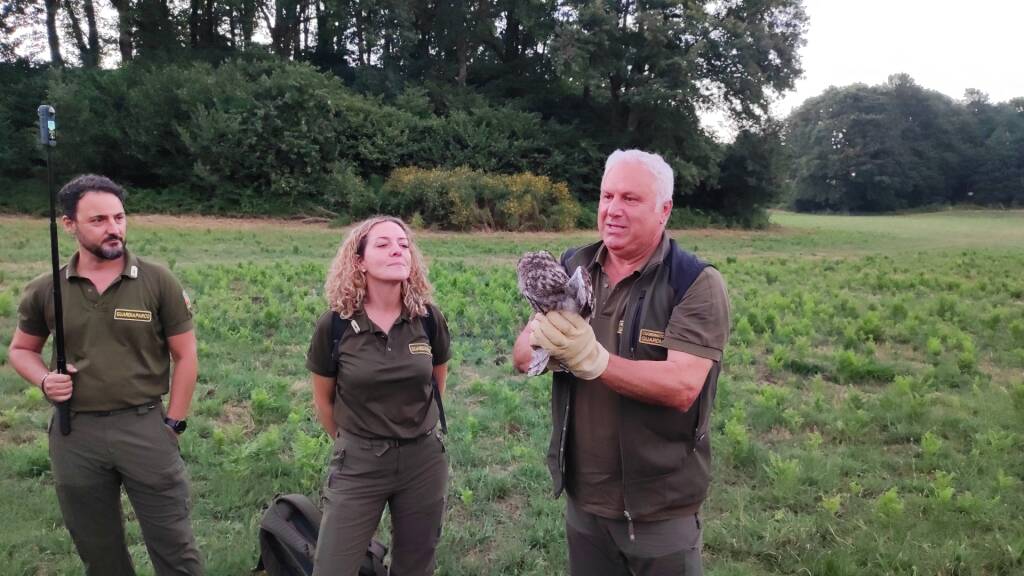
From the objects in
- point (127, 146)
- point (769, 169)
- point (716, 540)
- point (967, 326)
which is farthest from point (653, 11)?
point (716, 540)

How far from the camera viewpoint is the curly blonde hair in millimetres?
3404

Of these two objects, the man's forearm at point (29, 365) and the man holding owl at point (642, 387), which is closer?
the man holding owl at point (642, 387)

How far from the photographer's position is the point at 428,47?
36.8 m

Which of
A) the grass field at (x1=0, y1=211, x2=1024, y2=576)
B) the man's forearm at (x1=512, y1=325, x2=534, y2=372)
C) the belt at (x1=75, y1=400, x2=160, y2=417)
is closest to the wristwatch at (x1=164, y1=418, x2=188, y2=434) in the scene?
the belt at (x1=75, y1=400, x2=160, y2=417)

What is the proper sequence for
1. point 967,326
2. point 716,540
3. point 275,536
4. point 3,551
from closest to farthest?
point 275,536 < point 3,551 < point 716,540 < point 967,326

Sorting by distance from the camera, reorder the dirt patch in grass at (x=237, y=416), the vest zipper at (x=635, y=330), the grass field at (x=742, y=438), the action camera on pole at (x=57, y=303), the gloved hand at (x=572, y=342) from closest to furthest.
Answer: the gloved hand at (x=572, y=342), the vest zipper at (x=635, y=330), the action camera on pole at (x=57, y=303), the grass field at (x=742, y=438), the dirt patch in grass at (x=237, y=416)

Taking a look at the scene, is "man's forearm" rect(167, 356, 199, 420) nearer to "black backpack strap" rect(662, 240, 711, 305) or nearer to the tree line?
"black backpack strap" rect(662, 240, 711, 305)

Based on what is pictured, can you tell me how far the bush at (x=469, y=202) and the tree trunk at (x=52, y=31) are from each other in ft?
60.1

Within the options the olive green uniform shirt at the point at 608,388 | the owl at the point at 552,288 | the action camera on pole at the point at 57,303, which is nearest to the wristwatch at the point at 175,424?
the action camera on pole at the point at 57,303

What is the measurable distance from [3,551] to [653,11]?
32.2 metres

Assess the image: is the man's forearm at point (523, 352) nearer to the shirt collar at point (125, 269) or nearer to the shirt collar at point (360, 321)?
the shirt collar at point (360, 321)

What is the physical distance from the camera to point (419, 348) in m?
3.46

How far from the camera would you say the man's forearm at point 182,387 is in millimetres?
3602

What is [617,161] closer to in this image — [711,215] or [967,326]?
[967,326]
